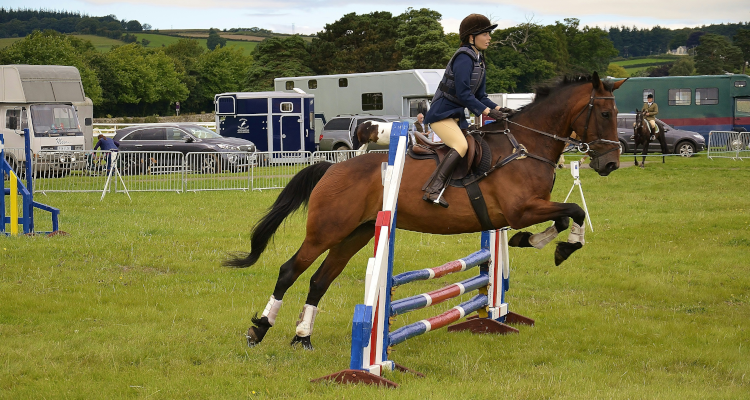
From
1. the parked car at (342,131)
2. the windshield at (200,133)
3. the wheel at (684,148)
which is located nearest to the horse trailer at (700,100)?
the wheel at (684,148)

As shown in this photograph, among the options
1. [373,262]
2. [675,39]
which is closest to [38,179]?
[373,262]

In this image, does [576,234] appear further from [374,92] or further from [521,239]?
[374,92]

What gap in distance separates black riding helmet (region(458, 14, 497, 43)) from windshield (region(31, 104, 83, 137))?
2232 cm

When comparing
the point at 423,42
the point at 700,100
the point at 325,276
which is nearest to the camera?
the point at 325,276

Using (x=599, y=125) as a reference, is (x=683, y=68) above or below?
above

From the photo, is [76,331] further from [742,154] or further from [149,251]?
[742,154]

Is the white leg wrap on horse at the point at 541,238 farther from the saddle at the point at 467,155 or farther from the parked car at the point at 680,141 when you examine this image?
the parked car at the point at 680,141

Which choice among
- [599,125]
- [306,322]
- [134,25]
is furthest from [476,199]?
[134,25]

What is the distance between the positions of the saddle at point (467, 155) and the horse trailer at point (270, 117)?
23376 millimetres

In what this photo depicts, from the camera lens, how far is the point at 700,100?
34969 mm

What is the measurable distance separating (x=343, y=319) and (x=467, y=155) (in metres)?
2.35

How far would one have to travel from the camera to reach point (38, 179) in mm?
20047

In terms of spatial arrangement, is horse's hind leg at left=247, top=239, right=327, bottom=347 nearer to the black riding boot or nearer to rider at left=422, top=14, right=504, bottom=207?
the black riding boot

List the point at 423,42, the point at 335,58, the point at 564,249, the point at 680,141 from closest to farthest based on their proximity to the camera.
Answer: the point at 564,249
the point at 680,141
the point at 423,42
the point at 335,58
